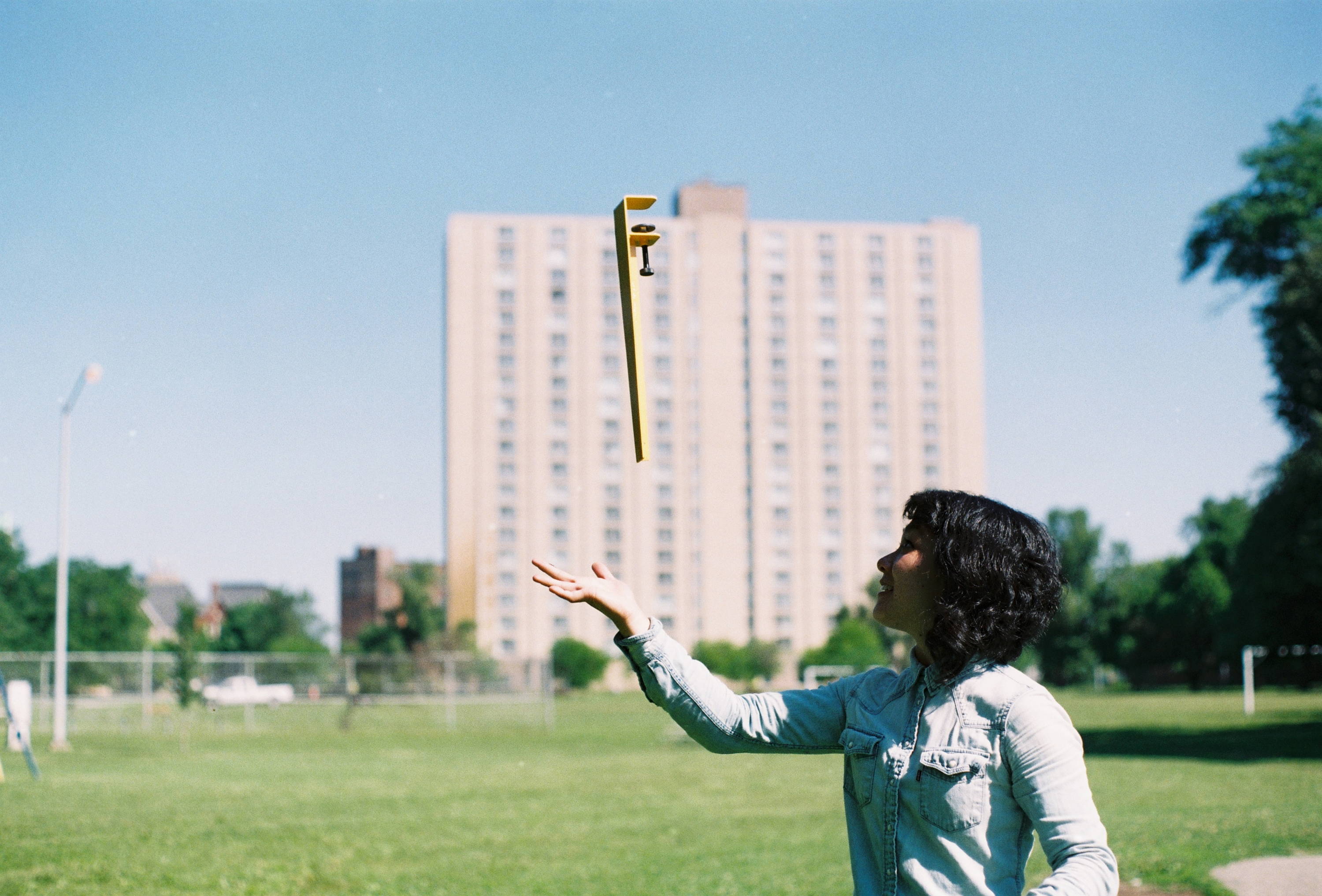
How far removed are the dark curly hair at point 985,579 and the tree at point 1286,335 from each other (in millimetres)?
20986

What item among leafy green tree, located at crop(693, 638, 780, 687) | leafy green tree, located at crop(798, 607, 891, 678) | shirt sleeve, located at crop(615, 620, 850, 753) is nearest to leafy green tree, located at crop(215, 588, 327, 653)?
leafy green tree, located at crop(798, 607, 891, 678)

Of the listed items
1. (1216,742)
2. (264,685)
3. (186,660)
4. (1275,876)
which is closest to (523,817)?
(1275,876)

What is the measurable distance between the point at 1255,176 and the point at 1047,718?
28.9 metres

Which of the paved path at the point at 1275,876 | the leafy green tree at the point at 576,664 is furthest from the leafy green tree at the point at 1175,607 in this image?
the paved path at the point at 1275,876

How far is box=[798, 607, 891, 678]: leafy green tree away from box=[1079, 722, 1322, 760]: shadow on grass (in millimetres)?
25184

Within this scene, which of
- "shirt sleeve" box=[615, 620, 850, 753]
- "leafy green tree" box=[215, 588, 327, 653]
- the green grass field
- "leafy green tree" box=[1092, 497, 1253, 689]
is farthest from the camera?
"leafy green tree" box=[1092, 497, 1253, 689]

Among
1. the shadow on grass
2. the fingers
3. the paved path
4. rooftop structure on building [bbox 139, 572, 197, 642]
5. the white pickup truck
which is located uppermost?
the fingers

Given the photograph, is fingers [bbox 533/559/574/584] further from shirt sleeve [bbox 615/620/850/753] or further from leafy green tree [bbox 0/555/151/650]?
leafy green tree [bbox 0/555/151/650]

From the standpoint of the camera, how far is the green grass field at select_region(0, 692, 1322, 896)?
9.08m

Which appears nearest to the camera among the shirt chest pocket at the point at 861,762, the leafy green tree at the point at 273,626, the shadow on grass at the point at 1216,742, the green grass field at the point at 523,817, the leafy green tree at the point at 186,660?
the shirt chest pocket at the point at 861,762

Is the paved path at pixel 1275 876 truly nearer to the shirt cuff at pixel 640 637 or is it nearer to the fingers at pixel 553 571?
the shirt cuff at pixel 640 637

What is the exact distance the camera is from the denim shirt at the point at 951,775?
92.7 inches

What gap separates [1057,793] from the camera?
7.73 feet

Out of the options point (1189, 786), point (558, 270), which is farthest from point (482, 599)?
point (1189, 786)
